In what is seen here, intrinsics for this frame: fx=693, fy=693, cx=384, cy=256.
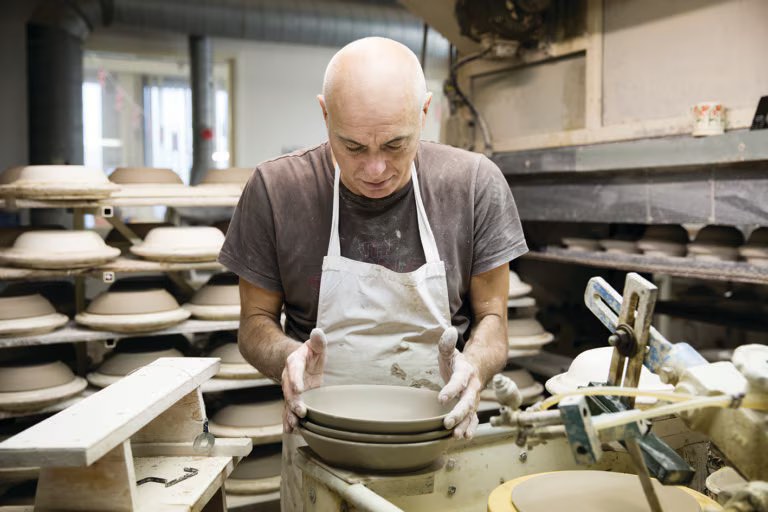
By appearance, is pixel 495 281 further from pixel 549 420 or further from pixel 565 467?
pixel 549 420

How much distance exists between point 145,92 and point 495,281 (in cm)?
839

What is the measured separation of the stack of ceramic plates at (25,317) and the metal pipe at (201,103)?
3436mm

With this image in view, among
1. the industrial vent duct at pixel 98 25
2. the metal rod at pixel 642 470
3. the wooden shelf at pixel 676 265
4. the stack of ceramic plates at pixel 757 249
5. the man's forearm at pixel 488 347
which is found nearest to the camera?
the metal rod at pixel 642 470

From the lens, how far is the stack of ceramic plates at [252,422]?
3.48 m

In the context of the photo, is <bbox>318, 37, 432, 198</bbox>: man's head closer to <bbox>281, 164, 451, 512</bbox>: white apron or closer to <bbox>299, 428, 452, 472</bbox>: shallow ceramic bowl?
<bbox>281, 164, 451, 512</bbox>: white apron

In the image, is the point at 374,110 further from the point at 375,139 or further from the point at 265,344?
the point at 265,344

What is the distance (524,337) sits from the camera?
3861mm

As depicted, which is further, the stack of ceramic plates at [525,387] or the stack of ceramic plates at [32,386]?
the stack of ceramic plates at [525,387]

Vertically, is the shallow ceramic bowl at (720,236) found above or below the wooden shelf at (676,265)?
above

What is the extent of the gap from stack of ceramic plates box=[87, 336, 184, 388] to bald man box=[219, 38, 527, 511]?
5.57 ft

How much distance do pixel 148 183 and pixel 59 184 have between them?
645 mm

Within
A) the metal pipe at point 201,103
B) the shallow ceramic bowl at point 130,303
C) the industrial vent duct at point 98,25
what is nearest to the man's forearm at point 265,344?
the shallow ceramic bowl at point 130,303

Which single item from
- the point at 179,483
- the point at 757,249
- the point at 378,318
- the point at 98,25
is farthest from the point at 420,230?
the point at 98,25

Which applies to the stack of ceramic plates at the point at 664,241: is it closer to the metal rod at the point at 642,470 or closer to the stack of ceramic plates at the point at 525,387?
the stack of ceramic plates at the point at 525,387
